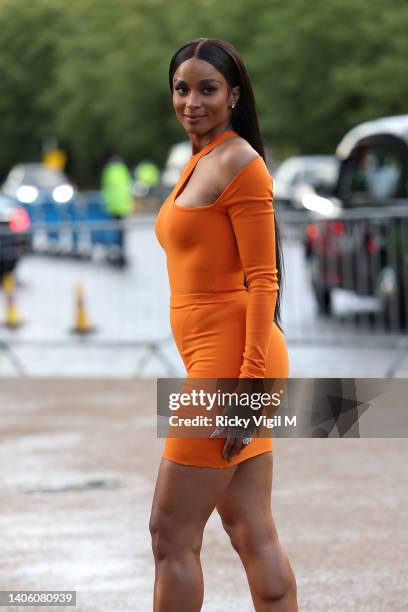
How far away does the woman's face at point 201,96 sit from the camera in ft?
13.4

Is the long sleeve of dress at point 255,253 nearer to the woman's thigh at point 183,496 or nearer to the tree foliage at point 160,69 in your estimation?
the woman's thigh at point 183,496

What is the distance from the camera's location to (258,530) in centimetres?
422

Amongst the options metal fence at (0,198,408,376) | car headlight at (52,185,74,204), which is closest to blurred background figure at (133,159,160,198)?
car headlight at (52,185,74,204)

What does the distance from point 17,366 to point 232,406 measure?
848 centimetres

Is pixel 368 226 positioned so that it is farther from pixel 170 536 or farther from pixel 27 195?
pixel 27 195

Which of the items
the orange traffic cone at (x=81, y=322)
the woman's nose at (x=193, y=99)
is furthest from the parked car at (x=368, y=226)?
the woman's nose at (x=193, y=99)

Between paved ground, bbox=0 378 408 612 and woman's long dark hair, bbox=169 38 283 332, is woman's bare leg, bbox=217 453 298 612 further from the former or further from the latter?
paved ground, bbox=0 378 408 612

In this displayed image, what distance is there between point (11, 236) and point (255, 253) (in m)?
11.7

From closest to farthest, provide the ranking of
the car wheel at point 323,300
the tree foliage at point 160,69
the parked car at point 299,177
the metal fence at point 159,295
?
the metal fence at point 159,295
the car wheel at point 323,300
the parked car at point 299,177
the tree foliage at point 160,69

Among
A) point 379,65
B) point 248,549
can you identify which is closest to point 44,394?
point 248,549

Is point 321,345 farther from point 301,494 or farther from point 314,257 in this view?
point 301,494

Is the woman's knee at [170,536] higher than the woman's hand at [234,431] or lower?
lower

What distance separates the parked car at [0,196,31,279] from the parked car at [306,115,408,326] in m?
2.75

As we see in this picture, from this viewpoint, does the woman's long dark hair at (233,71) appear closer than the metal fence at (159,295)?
Yes
